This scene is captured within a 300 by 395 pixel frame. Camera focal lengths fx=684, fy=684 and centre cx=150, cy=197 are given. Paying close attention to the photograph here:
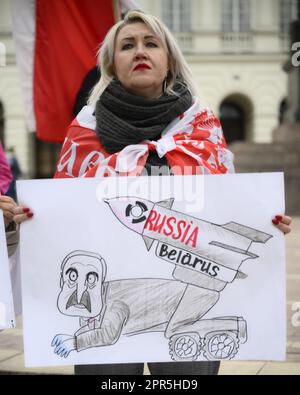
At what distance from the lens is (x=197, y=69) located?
29562mm

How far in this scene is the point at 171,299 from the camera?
2.12 m

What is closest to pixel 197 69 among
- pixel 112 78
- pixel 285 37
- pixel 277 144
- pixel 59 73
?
pixel 285 37

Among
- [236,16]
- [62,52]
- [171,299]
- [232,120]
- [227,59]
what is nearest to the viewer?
[171,299]

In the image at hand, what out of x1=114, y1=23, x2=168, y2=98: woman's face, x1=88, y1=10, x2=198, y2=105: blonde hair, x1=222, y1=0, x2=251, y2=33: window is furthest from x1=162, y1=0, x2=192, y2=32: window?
x1=114, y1=23, x2=168, y2=98: woman's face

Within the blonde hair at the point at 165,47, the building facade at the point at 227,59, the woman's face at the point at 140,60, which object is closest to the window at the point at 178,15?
the building facade at the point at 227,59

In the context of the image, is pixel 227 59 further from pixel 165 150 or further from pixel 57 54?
pixel 165 150

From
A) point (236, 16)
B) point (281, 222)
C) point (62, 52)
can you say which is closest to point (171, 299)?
point (281, 222)

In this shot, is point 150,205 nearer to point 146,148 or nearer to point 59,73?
point 146,148

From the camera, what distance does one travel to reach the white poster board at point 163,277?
2.13m

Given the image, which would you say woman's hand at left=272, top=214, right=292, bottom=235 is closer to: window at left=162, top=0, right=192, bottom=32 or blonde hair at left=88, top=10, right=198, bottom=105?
blonde hair at left=88, top=10, right=198, bottom=105

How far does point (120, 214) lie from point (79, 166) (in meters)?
0.28

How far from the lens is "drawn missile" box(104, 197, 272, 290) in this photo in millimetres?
2131

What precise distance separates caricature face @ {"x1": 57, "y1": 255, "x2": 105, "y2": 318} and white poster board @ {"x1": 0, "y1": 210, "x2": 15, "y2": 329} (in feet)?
0.67

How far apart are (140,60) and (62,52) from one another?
2764 millimetres
